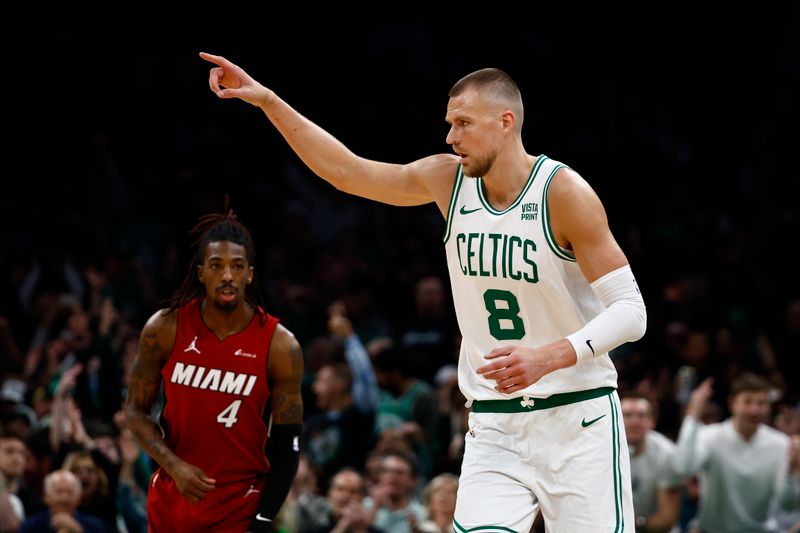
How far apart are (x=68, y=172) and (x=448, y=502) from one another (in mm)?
7437

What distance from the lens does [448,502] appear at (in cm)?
879

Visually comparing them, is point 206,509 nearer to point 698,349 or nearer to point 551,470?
point 551,470

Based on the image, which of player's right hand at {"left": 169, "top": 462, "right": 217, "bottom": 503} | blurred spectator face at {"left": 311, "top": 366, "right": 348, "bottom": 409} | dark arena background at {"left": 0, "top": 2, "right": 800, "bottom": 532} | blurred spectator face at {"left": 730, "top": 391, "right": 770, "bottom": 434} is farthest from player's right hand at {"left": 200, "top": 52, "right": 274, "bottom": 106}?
dark arena background at {"left": 0, "top": 2, "right": 800, "bottom": 532}

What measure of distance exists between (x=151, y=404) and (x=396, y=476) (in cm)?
346

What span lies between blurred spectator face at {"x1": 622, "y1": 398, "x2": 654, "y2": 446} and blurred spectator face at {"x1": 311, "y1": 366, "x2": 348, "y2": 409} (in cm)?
217

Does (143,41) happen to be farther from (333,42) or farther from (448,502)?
(448,502)

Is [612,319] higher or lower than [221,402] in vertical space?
higher

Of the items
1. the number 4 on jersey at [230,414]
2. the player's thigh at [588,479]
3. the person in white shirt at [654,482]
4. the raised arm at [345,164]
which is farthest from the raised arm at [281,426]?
the person in white shirt at [654,482]

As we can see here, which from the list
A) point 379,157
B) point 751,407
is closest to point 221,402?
point 751,407

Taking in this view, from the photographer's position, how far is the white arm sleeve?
490 cm

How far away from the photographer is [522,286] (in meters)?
5.19

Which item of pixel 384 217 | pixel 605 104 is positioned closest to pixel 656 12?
pixel 605 104

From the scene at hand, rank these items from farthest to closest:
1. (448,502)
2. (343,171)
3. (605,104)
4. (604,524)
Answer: (605,104) → (448,502) → (343,171) → (604,524)

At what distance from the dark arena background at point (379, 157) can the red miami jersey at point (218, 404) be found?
5.12 metres
